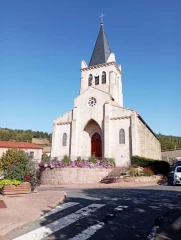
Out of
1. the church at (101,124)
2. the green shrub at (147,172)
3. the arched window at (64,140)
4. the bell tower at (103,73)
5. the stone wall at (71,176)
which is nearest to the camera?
the stone wall at (71,176)

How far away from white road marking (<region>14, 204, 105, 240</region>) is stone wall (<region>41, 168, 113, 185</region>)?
12833 millimetres

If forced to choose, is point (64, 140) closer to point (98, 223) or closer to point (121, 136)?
point (121, 136)

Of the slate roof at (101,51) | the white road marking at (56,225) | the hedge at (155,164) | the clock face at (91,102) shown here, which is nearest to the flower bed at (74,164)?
the hedge at (155,164)

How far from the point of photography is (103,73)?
106ft

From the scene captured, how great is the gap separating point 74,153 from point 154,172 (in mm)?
10489

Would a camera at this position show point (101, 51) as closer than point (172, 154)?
Yes

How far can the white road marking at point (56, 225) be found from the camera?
13.8ft

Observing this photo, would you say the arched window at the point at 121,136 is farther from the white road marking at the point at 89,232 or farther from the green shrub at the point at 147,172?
the white road marking at the point at 89,232

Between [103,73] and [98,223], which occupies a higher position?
[103,73]

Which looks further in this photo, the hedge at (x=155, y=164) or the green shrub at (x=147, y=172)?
the hedge at (x=155, y=164)

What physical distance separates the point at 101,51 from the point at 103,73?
499 cm

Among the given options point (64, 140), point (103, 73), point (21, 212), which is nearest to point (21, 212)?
point (21, 212)

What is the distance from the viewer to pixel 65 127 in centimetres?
2936

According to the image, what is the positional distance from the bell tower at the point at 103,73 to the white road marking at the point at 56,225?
80.7ft
